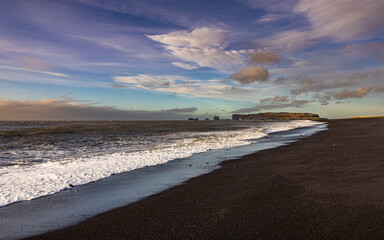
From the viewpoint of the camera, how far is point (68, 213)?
21.7ft

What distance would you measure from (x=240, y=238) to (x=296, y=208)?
222cm

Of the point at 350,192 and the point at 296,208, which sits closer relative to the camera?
the point at 296,208

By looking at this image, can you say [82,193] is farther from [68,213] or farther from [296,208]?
[296,208]

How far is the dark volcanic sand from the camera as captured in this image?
16.8 ft

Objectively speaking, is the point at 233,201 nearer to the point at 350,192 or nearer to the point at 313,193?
the point at 313,193

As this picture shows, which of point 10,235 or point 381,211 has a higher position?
point 381,211

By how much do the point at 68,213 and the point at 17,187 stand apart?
411 centimetres

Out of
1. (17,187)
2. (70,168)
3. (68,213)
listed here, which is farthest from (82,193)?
(70,168)

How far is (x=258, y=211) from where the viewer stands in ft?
20.2

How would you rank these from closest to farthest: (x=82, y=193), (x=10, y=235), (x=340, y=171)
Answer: (x=10, y=235) → (x=82, y=193) → (x=340, y=171)

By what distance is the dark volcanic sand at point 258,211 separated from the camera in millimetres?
5109

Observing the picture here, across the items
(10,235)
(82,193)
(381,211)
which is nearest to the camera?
(10,235)

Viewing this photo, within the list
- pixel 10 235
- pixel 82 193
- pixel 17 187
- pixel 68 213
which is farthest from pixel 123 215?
pixel 17 187

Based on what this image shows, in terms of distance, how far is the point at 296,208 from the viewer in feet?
20.5
